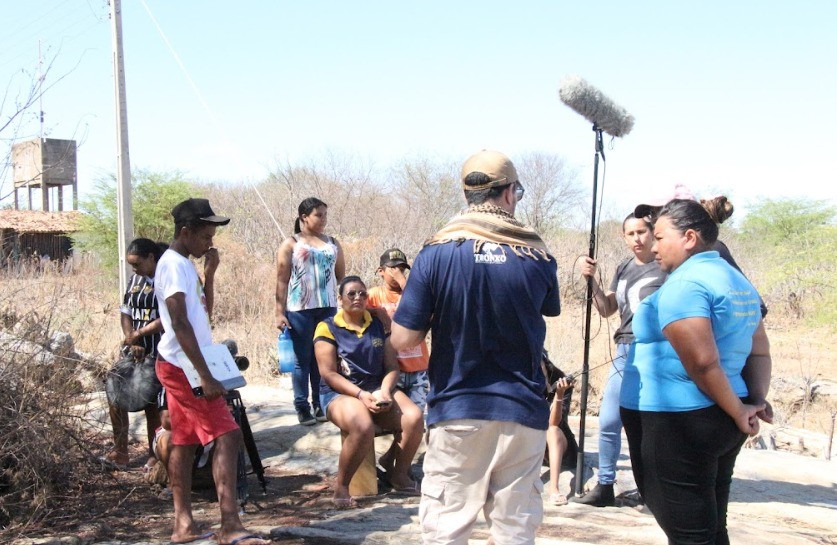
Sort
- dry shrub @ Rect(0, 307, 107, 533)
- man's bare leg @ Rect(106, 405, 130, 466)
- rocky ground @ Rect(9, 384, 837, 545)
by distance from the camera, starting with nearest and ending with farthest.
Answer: rocky ground @ Rect(9, 384, 837, 545)
dry shrub @ Rect(0, 307, 107, 533)
man's bare leg @ Rect(106, 405, 130, 466)

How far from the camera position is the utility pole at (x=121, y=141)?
9828mm

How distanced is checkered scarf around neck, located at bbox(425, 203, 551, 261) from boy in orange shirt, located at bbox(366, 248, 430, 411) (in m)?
2.29

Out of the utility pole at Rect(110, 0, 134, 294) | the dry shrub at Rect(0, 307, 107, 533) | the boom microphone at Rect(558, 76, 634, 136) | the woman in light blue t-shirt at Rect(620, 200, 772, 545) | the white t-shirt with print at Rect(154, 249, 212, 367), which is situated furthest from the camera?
the utility pole at Rect(110, 0, 134, 294)

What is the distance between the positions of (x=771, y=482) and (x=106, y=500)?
4.38 metres

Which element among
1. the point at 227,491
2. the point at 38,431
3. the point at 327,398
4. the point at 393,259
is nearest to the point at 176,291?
the point at 227,491

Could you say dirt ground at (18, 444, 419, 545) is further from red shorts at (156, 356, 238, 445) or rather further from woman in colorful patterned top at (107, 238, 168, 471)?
red shorts at (156, 356, 238, 445)

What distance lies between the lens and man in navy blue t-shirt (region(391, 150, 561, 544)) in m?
2.92

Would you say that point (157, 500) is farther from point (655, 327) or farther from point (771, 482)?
point (771, 482)

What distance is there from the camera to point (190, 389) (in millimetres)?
4102

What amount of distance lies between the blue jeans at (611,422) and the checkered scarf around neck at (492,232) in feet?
6.59

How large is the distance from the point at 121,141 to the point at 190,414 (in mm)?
6684

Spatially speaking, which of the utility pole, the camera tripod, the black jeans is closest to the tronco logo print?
the black jeans

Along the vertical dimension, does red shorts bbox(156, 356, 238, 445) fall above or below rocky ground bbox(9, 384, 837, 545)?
above

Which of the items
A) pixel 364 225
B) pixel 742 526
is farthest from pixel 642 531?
pixel 364 225
